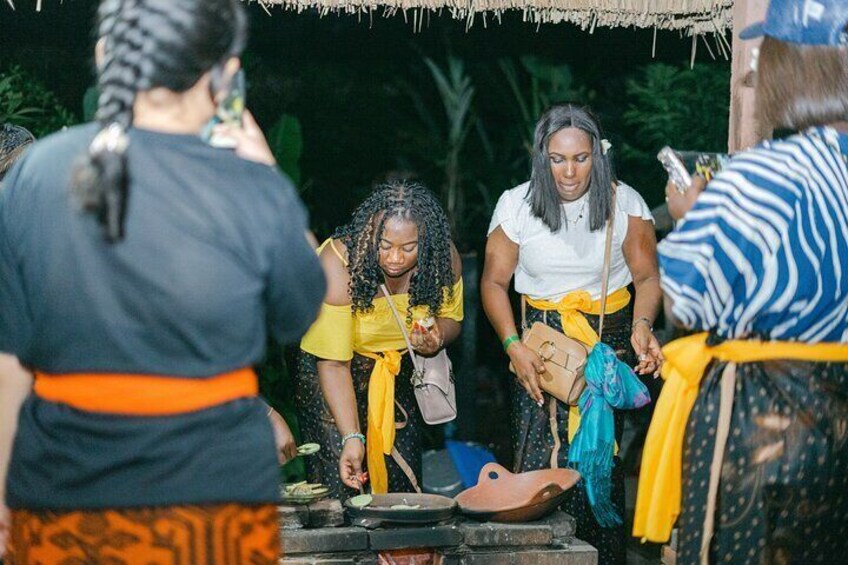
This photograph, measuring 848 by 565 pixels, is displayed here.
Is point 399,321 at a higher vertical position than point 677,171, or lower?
lower

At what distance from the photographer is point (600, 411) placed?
535cm

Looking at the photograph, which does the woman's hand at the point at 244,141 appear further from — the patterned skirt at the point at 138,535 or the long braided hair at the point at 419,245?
the long braided hair at the point at 419,245

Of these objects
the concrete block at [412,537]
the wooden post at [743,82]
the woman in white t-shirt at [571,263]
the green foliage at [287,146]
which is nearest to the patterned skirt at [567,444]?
the woman in white t-shirt at [571,263]

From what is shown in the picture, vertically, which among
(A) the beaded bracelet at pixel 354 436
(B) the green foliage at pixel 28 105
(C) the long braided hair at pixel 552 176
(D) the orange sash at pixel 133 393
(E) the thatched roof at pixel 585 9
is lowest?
(A) the beaded bracelet at pixel 354 436

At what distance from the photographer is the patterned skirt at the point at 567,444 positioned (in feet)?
18.1

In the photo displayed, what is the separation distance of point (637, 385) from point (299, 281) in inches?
118

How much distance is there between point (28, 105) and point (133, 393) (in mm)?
5644

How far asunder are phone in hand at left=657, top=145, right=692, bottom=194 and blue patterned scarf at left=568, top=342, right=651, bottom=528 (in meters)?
1.92

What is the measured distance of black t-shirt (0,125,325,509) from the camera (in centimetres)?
250

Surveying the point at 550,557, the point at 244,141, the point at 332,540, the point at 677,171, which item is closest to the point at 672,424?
the point at 677,171

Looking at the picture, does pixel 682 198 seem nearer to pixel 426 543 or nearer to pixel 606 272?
pixel 426 543

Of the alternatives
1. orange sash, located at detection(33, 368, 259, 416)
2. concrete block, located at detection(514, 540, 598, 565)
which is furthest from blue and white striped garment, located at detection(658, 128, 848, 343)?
concrete block, located at detection(514, 540, 598, 565)

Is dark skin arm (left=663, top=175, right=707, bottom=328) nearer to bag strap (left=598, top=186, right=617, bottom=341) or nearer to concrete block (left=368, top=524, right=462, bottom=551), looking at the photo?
concrete block (left=368, top=524, right=462, bottom=551)

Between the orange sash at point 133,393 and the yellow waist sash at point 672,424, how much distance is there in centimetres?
140
